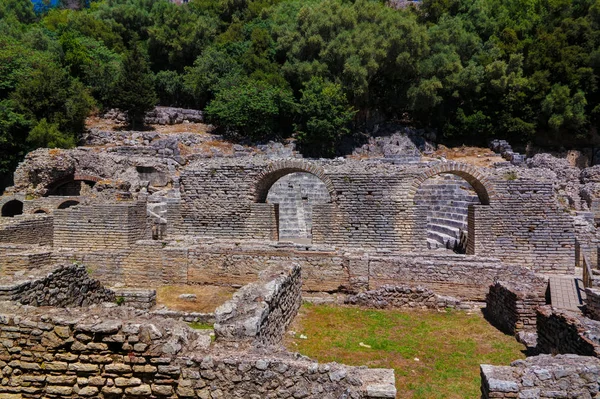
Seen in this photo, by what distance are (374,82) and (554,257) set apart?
25.6 metres

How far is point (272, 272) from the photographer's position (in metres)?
7.96

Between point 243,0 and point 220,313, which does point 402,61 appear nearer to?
point 243,0

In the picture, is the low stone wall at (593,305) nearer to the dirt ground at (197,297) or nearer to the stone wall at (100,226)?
the dirt ground at (197,297)

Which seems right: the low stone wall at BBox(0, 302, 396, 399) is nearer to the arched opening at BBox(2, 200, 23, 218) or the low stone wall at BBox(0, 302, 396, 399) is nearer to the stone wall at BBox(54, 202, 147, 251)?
the stone wall at BBox(54, 202, 147, 251)

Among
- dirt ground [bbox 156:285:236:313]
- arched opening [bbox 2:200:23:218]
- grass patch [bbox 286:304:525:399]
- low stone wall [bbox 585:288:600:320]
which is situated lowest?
grass patch [bbox 286:304:525:399]

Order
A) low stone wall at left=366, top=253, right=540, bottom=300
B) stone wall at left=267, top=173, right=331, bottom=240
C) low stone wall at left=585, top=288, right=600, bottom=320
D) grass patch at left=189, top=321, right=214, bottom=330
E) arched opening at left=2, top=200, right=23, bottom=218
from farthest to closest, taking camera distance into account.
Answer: arched opening at left=2, top=200, right=23, bottom=218 < stone wall at left=267, top=173, right=331, bottom=240 < low stone wall at left=366, top=253, right=540, bottom=300 < grass patch at left=189, top=321, right=214, bottom=330 < low stone wall at left=585, top=288, right=600, bottom=320

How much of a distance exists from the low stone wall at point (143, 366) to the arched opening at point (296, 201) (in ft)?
38.5

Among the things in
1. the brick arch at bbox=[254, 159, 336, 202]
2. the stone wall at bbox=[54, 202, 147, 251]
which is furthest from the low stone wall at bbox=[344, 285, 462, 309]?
Answer: the stone wall at bbox=[54, 202, 147, 251]

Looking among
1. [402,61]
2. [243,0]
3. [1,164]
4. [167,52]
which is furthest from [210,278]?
[243,0]

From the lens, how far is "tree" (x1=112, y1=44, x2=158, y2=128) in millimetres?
32562

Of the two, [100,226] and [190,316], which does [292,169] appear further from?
[190,316]

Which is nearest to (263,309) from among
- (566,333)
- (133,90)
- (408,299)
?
(566,333)

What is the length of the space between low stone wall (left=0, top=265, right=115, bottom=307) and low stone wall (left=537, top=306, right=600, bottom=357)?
7.00 m

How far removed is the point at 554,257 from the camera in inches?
437
